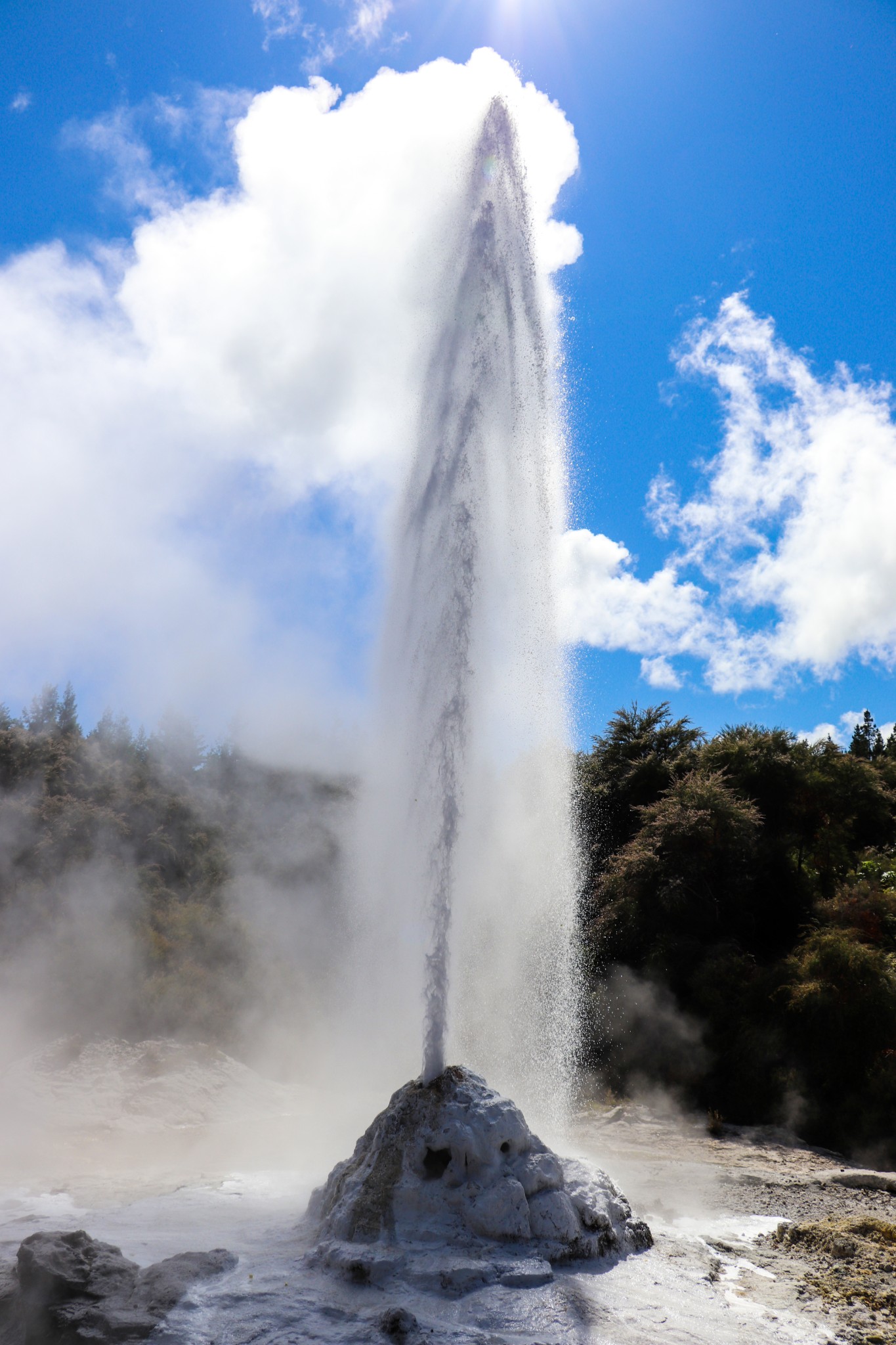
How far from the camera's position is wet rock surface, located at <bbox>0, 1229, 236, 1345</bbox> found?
13.0 feet

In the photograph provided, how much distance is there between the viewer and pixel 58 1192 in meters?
7.26

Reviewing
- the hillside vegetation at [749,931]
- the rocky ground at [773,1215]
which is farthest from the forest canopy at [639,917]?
the rocky ground at [773,1215]

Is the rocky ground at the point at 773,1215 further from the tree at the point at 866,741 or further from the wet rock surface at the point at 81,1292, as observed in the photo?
the tree at the point at 866,741

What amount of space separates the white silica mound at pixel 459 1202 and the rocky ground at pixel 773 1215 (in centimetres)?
75

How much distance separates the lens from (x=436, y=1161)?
562 cm

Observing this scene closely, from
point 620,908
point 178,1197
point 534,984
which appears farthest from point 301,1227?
point 620,908

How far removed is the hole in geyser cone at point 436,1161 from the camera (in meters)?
5.53

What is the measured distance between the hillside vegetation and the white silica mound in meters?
6.42

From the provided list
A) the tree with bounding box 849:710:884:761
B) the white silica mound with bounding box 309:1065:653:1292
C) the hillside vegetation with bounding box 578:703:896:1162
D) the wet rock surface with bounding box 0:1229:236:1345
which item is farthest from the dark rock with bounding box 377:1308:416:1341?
the tree with bounding box 849:710:884:761

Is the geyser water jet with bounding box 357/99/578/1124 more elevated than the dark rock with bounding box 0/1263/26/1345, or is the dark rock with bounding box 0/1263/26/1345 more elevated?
the geyser water jet with bounding box 357/99/578/1124

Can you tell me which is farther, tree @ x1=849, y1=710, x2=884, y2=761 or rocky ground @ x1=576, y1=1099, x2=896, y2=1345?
tree @ x1=849, y1=710, x2=884, y2=761

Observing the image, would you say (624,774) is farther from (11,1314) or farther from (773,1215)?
(11,1314)

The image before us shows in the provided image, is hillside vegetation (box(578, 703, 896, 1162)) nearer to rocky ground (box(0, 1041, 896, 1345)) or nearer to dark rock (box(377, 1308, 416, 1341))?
rocky ground (box(0, 1041, 896, 1345))

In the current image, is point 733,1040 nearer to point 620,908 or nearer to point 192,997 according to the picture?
point 620,908
